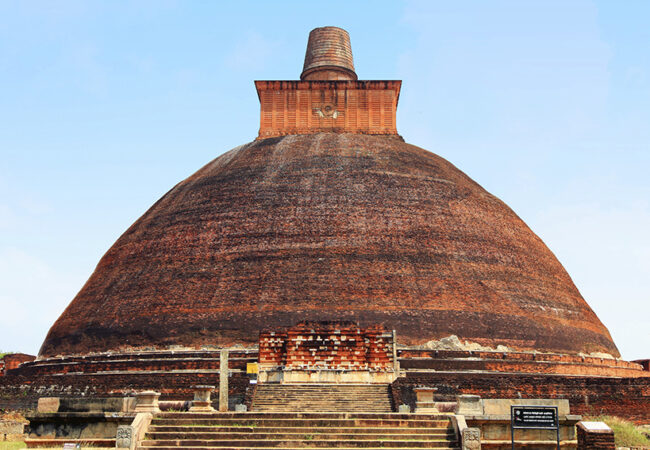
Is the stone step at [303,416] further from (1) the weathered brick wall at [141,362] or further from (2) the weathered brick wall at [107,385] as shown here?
(1) the weathered brick wall at [141,362]

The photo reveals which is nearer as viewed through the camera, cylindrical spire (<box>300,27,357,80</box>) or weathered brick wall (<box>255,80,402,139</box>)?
weathered brick wall (<box>255,80,402,139</box>)

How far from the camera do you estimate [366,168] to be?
2245cm

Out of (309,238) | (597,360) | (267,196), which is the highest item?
(267,196)

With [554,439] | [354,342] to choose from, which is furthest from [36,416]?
[554,439]

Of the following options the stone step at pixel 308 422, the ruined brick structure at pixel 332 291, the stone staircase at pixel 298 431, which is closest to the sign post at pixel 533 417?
the stone staircase at pixel 298 431

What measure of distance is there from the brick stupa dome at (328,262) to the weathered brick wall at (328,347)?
2018 millimetres

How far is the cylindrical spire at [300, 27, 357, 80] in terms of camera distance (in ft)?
90.4

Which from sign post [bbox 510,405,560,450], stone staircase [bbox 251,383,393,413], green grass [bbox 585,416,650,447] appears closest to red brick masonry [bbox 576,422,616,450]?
sign post [bbox 510,405,560,450]

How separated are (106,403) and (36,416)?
126cm

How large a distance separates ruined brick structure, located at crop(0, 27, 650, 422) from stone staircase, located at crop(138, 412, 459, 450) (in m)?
4.41

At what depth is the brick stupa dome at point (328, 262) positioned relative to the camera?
751 inches

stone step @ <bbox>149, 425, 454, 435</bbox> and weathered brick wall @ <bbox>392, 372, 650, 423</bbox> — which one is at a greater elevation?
weathered brick wall @ <bbox>392, 372, 650, 423</bbox>

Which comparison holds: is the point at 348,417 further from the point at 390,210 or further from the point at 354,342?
the point at 390,210

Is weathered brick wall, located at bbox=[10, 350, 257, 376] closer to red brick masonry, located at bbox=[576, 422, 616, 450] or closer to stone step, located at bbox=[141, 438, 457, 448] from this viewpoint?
stone step, located at bbox=[141, 438, 457, 448]
